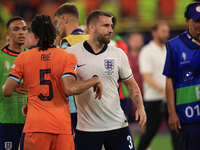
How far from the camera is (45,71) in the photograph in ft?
11.0

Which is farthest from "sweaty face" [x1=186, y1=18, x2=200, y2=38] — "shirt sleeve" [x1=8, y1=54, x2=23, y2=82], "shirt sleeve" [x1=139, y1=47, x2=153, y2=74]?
"shirt sleeve" [x1=139, y1=47, x2=153, y2=74]

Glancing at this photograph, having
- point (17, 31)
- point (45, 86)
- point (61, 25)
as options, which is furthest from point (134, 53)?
point (45, 86)

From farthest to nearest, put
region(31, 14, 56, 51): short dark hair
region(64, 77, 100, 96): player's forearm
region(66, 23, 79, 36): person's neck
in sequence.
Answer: region(66, 23, 79, 36): person's neck, region(31, 14, 56, 51): short dark hair, region(64, 77, 100, 96): player's forearm

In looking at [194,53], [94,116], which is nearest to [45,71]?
[94,116]

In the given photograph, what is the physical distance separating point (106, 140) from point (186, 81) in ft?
4.00

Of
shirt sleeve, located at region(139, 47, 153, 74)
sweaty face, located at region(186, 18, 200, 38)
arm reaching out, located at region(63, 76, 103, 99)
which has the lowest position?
arm reaching out, located at region(63, 76, 103, 99)

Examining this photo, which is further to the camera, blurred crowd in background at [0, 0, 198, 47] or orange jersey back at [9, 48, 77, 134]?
blurred crowd in background at [0, 0, 198, 47]

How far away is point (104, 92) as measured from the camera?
3.78 metres

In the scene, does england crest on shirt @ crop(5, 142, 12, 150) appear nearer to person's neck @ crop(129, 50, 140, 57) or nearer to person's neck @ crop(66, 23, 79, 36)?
person's neck @ crop(66, 23, 79, 36)

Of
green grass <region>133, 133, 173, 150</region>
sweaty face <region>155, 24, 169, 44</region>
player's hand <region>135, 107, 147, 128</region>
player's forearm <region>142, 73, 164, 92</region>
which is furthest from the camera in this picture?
green grass <region>133, 133, 173, 150</region>

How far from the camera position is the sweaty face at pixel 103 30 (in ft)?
12.7

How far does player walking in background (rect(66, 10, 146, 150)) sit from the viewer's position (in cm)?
378

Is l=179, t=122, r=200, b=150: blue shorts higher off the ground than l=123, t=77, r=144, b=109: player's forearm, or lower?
lower

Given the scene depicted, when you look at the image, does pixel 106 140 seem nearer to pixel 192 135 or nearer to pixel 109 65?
pixel 109 65
